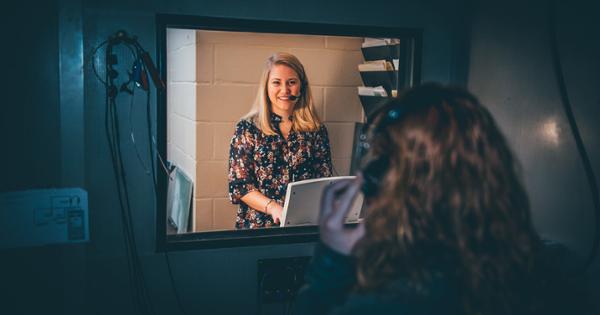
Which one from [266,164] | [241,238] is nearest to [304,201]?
[241,238]

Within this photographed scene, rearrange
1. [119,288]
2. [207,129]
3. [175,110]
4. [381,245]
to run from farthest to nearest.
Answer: [175,110] → [207,129] → [119,288] → [381,245]

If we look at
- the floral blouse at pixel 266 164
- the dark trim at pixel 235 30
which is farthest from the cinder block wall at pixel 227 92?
the dark trim at pixel 235 30

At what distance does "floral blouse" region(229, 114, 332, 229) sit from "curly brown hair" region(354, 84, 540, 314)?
163 cm

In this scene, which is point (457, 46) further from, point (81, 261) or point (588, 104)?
point (81, 261)

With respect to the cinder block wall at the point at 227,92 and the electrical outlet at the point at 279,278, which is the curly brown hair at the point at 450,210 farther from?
the cinder block wall at the point at 227,92

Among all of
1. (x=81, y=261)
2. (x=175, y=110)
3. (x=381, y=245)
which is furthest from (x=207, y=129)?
(x=381, y=245)

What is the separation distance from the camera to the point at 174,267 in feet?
5.88

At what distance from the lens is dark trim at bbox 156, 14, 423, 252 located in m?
1.70

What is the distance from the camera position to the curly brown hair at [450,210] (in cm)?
79

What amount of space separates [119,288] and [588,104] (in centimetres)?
159

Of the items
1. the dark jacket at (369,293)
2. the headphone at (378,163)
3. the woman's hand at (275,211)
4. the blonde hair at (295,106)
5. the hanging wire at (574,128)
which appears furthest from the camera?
the blonde hair at (295,106)

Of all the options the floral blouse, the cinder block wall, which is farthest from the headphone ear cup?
the cinder block wall

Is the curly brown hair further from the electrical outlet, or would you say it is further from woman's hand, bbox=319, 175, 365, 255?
the electrical outlet

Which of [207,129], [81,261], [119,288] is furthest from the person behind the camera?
[207,129]
